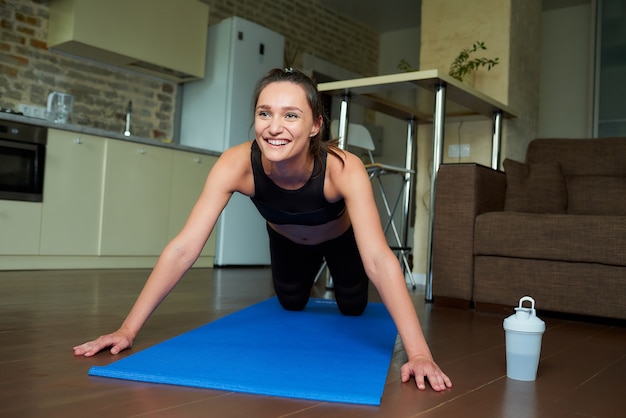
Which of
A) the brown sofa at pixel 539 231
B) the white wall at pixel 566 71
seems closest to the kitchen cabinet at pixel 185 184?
the brown sofa at pixel 539 231

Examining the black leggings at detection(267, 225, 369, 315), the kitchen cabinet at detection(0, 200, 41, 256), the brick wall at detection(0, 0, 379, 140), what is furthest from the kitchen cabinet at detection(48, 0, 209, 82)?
the black leggings at detection(267, 225, 369, 315)

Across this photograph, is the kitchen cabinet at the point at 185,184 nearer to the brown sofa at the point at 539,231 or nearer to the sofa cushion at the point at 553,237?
the brown sofa at the point at 539,231

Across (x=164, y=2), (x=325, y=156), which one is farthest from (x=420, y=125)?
(x=325, y=156)

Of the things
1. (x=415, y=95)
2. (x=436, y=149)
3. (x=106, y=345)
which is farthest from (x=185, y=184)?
(x=106, y=345)

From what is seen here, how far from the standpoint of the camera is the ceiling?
24.2 feet

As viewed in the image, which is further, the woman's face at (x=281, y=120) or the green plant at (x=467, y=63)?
the green plant at (x=467, y=63)

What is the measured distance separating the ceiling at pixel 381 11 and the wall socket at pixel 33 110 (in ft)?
12.6

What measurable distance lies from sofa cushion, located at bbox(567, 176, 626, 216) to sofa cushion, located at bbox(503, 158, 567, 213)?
8 cm

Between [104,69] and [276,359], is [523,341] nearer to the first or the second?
[276,359]

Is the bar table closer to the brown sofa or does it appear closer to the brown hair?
the brown sofa

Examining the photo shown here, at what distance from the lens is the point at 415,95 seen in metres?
3.95

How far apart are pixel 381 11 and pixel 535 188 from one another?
185 inches

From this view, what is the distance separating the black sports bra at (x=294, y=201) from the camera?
189 centimetres

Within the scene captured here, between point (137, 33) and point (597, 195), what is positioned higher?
point (137, 33)
